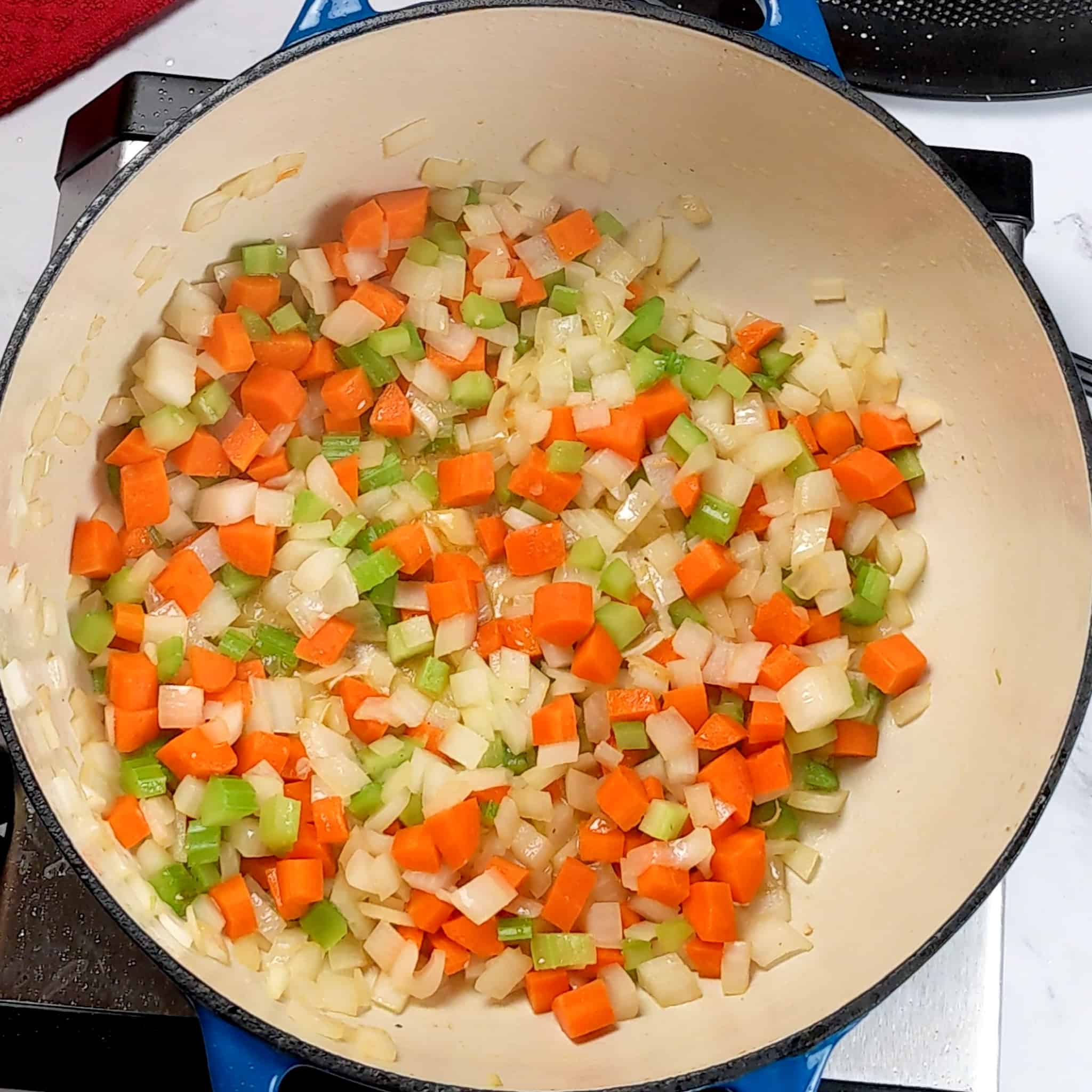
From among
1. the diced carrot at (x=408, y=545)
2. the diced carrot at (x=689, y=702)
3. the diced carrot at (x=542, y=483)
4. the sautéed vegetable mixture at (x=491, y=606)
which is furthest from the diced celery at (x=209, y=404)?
the diced carrot at (x=689, y=702)

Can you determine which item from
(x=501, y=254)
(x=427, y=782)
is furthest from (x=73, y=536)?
(x=501, y=254)

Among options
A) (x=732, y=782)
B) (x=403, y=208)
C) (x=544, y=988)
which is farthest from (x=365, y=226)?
(x=544, y=988)

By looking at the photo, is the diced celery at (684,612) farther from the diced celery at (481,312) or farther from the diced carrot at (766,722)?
the diced celery at (481,312)

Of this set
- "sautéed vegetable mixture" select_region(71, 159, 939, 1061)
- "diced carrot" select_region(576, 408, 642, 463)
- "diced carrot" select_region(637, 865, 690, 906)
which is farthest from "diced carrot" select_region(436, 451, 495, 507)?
"diced carrot" select_region(637, 865, 690, 906)

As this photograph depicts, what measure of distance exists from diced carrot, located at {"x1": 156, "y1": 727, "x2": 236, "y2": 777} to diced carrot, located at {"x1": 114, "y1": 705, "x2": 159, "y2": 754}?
2 cm

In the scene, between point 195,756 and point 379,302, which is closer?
point 195,756

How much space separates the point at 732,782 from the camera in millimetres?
1099

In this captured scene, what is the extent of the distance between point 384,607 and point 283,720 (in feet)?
0.52

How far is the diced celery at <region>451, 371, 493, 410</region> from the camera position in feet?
3.93

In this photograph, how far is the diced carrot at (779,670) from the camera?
1114mm

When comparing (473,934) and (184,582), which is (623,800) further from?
(184,582)

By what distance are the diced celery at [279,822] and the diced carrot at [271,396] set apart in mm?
397

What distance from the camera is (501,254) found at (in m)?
1.21

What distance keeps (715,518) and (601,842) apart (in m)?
0.36
